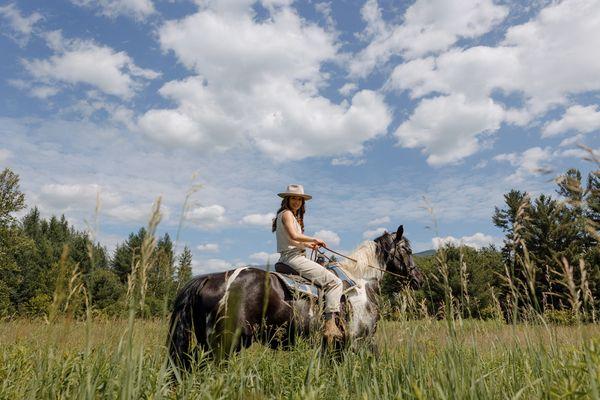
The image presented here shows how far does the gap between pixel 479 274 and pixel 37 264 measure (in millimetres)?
49742

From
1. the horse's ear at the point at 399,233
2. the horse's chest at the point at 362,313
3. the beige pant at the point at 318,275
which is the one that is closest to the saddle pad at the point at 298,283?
the beige pant at the point at 318,275

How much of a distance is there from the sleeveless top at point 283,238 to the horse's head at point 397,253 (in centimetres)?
202

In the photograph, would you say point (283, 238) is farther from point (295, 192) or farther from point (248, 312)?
point (248, 312)

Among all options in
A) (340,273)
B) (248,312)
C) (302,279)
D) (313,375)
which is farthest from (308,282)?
(313,375)

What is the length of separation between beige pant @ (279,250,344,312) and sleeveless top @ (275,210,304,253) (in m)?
0.08

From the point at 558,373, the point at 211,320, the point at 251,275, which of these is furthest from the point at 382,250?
the point at 558,373

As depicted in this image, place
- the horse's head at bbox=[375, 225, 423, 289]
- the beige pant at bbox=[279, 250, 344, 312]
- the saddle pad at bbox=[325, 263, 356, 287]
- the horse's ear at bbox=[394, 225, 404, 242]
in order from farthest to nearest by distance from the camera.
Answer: the horse's ear at bbox=[394, 225, 404, 242] < the horse's head at bbox=[375, 225, 423, 289] < the saddle pad at bbox=[325, 263, 356, 287] < the beige pant at bbox=[279, 250, 344, 312]

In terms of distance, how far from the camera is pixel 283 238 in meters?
6.52

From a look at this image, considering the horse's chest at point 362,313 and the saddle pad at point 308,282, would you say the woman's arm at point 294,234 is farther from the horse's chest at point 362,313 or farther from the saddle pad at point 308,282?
the horse's chest at point 362,313

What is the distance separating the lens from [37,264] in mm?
50906

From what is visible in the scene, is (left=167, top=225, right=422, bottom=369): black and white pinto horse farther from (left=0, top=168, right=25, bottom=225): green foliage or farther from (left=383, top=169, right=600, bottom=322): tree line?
(left=0, top=168, right=25, bottom=225): green foliage

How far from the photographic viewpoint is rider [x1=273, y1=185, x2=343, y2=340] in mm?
6057

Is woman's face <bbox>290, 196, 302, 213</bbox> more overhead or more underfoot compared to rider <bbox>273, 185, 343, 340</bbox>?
more overhead

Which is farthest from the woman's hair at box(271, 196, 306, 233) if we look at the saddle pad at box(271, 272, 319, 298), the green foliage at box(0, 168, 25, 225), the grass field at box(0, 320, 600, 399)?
the green foliage at box(0, 168, 25, 225)
